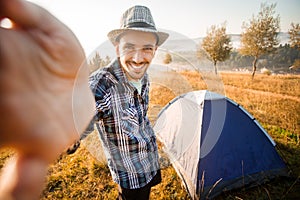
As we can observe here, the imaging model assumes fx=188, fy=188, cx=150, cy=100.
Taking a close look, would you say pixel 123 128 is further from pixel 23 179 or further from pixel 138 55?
pixel 23 179

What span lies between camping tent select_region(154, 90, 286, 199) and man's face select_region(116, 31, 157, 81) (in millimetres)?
1663

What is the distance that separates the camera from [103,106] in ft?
4.03

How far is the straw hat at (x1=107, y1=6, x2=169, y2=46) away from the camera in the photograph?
114cm

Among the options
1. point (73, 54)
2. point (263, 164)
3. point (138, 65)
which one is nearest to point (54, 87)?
point (73, 54)

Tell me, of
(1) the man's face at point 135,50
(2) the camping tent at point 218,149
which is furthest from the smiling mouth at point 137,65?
(2) the camping tent at point 218,149

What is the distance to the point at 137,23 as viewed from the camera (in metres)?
1.19

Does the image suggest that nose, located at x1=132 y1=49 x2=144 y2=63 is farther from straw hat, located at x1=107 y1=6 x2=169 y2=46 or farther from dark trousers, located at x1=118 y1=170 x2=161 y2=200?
dark trousers, located at x1=118 y1=170 x2=161 y2=200

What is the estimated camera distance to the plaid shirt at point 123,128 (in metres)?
1.26

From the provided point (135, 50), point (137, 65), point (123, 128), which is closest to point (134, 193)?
point (123, 128)

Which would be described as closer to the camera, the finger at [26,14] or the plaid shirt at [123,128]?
the finger at [26,14]

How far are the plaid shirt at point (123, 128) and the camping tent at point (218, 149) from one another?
132 centimetres

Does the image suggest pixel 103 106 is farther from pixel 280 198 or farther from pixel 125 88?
pixel 280 198

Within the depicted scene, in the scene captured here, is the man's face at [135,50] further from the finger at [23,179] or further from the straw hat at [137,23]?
the finger at [23,179]

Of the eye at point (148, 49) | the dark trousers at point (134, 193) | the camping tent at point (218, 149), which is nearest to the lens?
the eye at point (148, 49)
